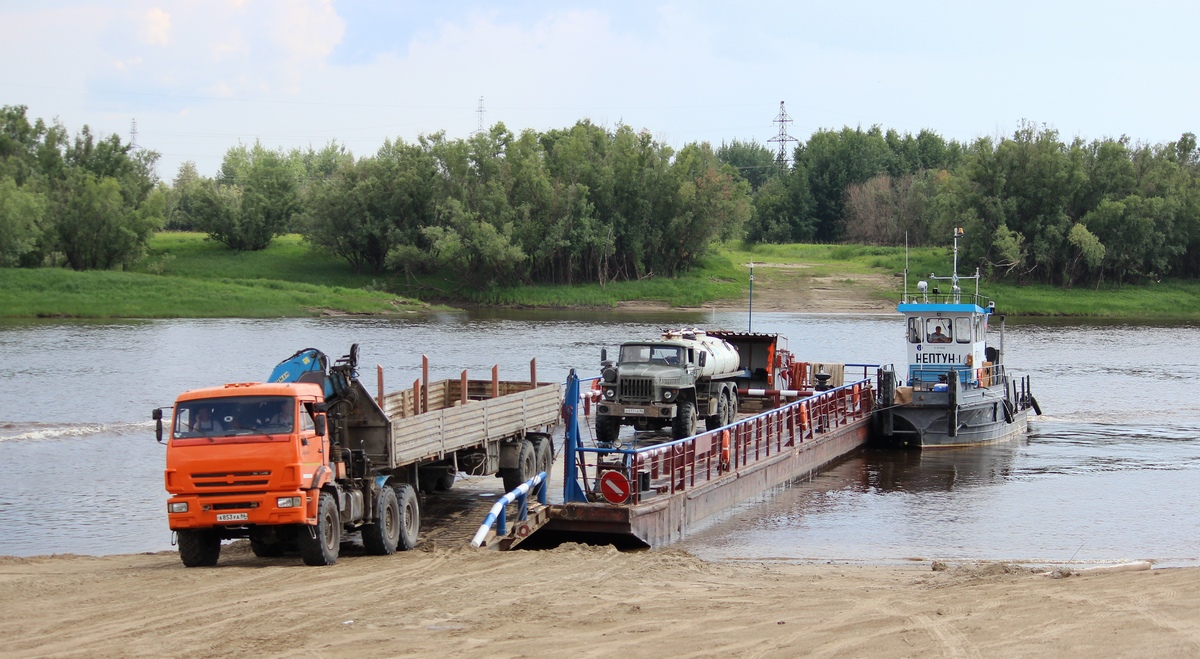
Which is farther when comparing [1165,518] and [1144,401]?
[1144,401]

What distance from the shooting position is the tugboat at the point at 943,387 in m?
29.9

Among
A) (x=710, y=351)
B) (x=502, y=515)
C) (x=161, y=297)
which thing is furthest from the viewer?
(x=161, y=297)

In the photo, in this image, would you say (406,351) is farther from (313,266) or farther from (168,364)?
(313,266)

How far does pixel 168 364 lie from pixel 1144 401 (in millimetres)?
33022

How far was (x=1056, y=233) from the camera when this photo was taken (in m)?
81.9

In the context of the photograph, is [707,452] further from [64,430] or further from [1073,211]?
[1073,211]

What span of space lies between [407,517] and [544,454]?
Answer: 4914 millimetres

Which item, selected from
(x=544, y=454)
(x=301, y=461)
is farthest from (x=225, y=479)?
(x=544, y=454)

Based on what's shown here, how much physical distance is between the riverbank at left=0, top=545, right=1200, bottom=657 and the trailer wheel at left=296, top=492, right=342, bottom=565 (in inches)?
9.4

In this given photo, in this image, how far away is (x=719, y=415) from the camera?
26.0 meters

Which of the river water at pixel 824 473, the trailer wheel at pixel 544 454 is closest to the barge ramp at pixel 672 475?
the trailer wheel at pixel 544 454

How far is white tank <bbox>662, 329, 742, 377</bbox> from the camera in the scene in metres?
25.6

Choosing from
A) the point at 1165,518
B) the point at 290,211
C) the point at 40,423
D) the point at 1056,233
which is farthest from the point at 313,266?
the point at 1165,518

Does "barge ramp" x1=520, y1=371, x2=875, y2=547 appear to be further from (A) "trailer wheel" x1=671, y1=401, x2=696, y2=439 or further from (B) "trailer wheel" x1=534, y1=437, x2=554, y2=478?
(A) "trailer wheel" x1=671, y1=401, x2=696, y2=439
